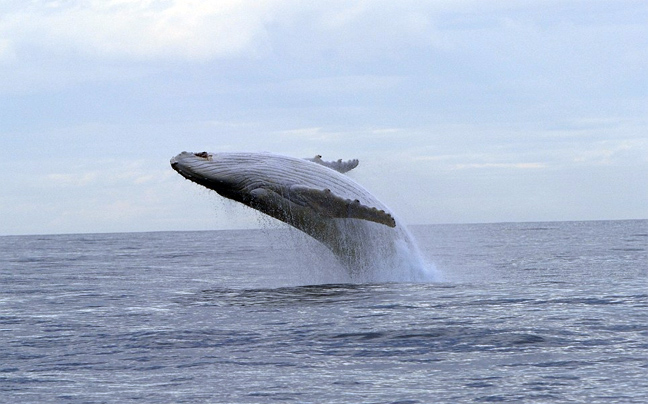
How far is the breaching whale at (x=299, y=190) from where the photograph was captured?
44.0ft

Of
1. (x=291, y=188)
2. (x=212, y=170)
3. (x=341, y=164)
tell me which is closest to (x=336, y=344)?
(x=291, y=188)

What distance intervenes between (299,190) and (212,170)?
4.74 ft

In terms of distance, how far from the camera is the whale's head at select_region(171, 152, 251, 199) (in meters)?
13.4

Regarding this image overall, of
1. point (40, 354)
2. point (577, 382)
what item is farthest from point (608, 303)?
point (40, 354)

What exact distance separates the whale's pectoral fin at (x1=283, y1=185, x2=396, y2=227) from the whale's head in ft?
2.89

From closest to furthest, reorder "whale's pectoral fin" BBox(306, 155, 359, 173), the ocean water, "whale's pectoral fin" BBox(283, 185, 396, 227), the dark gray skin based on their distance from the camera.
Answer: the ocean water
"whale's pectoral fin" BBox(283, 185, 396, 227)
the dark gray skin
"whale's pectoral fin" BBox(306, 155, 359, 173)

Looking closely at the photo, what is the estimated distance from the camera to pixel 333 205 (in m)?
13.5

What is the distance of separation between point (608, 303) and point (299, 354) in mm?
5588

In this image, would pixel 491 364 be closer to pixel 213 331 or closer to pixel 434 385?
pixel 434 385

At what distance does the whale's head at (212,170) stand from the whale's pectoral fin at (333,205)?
882 mm

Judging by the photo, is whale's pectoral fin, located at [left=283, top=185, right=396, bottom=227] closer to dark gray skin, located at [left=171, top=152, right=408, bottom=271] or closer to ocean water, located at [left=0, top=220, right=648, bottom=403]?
dark gray skin, located at [left=171, top=152, right=408, bottom=271]

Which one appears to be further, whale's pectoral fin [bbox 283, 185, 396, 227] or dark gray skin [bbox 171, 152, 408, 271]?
dark gray skin [bbox 171, 152, 408, 271]

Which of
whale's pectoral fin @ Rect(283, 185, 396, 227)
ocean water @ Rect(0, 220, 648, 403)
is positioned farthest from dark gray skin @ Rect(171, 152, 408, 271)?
ocean water @ Rect(0, 220, 648, 403)

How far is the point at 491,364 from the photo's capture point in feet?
26.5
